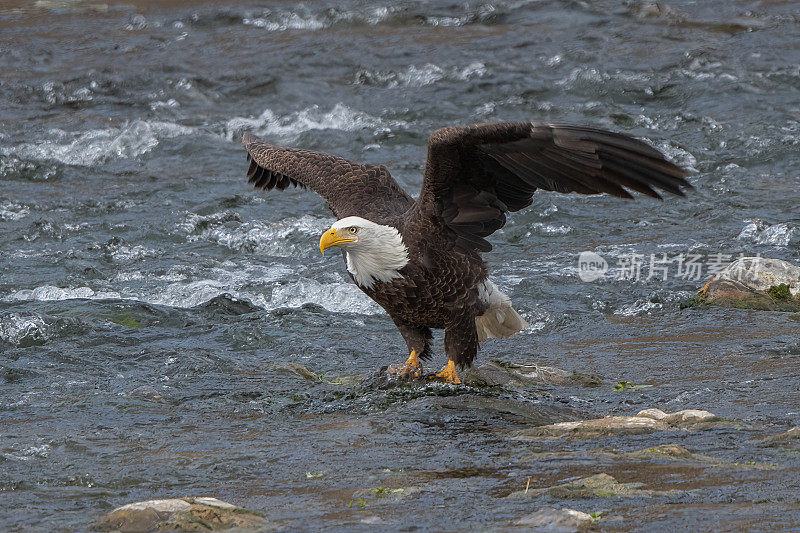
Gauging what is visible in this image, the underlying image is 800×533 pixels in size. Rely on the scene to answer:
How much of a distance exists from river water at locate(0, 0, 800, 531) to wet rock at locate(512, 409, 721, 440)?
9 centimetres

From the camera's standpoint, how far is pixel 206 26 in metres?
14.8

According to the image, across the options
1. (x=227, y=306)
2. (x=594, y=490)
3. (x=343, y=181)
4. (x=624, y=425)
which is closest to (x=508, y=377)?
(x=624, y=425)

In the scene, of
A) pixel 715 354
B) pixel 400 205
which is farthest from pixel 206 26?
pixel 715 354

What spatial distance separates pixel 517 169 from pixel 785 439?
1787 mm

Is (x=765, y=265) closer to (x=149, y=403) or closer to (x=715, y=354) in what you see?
(x=715, y=354)

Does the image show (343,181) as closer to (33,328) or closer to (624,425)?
(33,328)

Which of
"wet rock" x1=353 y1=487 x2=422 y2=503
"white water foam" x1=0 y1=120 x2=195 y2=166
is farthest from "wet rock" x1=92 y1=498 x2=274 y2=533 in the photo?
"white water foam" x1=0 y1=120 x2=195 y2=166

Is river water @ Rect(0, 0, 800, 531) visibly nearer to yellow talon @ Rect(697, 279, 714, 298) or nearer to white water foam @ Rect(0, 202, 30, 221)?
white water foam @ Rect(0, 202, 30, 221)

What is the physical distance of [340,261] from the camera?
8430 millimetres

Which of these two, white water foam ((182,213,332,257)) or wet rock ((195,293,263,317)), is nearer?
wet rock ((195,293,263,317))

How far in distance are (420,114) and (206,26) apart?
Result: 479 centimetres

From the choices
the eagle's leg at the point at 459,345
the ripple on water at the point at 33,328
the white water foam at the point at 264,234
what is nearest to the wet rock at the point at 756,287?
the eagle's leg at the point at 459,345

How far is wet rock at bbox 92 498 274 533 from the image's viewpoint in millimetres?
3236

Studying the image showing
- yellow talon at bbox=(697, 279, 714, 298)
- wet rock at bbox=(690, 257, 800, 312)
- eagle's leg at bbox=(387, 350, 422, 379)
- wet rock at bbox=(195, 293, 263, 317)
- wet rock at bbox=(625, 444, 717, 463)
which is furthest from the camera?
wet rock at bbox=(195, 293, 263, 317)
